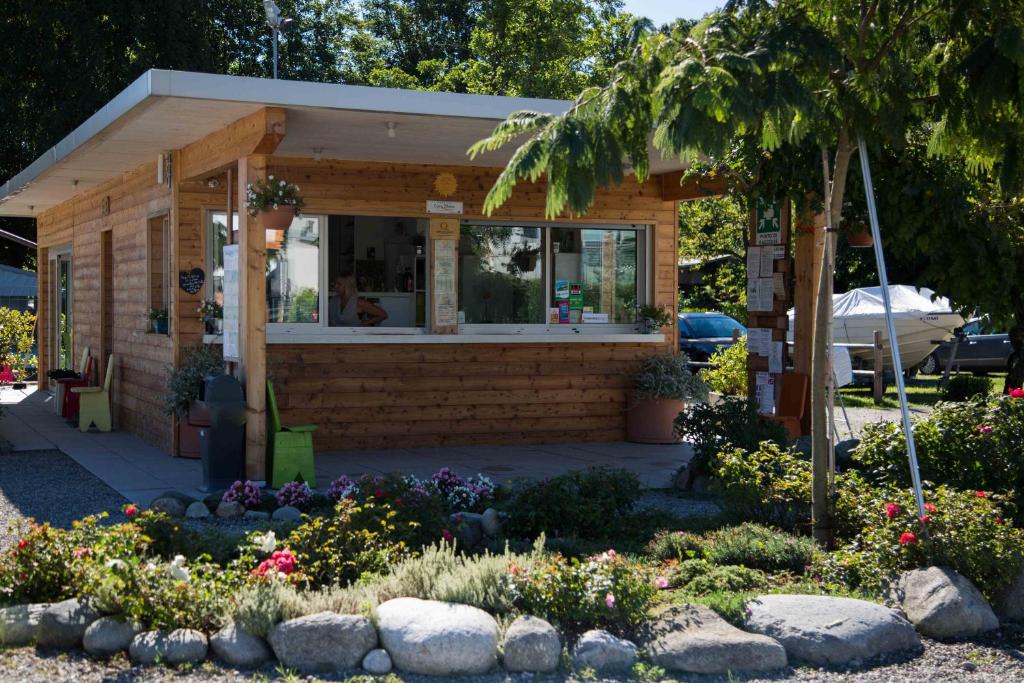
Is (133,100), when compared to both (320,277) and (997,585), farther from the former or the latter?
(997,585)

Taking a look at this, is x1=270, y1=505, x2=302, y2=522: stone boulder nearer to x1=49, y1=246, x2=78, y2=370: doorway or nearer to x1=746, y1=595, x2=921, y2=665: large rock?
x1=746, y1=595, x2=921, y2=665: large rock

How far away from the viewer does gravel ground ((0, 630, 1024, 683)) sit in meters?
4.88

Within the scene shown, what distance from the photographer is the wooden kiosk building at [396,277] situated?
11.6m

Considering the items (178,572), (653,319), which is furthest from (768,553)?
(653,319)

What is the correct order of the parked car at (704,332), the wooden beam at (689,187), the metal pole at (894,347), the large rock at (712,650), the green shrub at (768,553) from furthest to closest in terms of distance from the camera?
the parked car at (704,332) → the wooden beam at (689,187) → the green shrub at (768,553) → the metal pole at (894,347) → the large rock at (712,650)

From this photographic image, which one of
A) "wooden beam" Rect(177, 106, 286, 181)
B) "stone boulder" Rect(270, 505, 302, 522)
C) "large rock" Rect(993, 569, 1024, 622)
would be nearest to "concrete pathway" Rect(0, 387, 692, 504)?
"stone boulder" Rect(270, 505, 302, 522)

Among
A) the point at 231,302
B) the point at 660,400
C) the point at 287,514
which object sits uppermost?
the point at 231,302

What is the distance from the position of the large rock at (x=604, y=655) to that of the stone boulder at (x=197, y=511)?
399 cm

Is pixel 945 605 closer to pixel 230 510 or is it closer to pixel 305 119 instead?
pixel 230 510

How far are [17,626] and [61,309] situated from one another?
15.2 metres

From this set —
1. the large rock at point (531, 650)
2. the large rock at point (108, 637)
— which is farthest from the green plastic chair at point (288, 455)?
the large rock at point (531, 650)

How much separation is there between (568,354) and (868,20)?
697 cm

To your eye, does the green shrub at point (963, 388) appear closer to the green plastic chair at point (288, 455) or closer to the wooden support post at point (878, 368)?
the wooden support post at point (878, 368)

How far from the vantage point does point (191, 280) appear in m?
11.6
